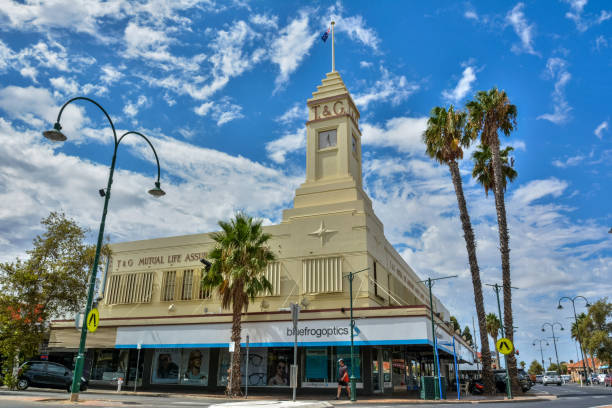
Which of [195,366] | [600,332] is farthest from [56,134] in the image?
[600,332]

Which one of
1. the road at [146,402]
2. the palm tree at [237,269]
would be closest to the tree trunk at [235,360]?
the palm tree at [237,269]

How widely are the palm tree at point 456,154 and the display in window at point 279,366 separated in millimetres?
12261

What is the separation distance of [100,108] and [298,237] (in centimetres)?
1756

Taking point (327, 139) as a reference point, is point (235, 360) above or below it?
below

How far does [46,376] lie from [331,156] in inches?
963

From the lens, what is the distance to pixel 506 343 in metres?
23.5

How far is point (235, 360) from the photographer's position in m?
25.1

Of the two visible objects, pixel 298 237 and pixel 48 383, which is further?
pixel 298 237

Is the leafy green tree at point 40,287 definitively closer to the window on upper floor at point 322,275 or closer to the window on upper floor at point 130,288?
the window on upper floor at point 130,288

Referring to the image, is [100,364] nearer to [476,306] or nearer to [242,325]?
[242,325]

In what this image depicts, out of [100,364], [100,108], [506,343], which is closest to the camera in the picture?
[100,108]

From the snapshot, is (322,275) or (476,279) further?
(322,275)

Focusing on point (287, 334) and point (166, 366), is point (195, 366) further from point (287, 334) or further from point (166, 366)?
point (287, 334)

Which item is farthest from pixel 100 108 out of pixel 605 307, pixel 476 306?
pixel 605 307
